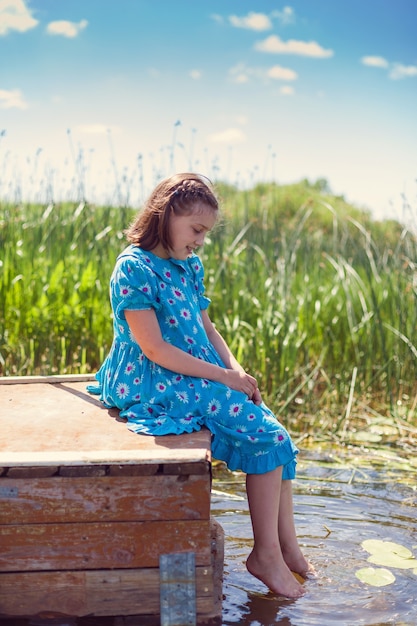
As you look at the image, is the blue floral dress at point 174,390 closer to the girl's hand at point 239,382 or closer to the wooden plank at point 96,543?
the girl's hand at point 239,382

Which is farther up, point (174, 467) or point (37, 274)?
point (37, 274)

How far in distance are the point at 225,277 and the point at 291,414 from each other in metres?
0.81

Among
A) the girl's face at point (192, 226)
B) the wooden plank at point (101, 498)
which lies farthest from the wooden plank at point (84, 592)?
the girl's face at point (192, 226)

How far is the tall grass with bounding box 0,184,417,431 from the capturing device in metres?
3.98

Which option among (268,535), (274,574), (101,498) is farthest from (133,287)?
(274,574)

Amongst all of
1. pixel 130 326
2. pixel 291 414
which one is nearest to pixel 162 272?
pixel 130 326

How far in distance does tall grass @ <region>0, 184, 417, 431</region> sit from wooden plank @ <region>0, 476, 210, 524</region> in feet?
5.91

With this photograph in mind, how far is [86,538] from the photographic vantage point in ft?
6.38

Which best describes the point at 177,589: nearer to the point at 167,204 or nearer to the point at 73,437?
the point at 73,437

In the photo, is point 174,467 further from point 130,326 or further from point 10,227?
point 10,227

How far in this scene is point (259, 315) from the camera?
421cm

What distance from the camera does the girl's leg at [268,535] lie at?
2.22 m

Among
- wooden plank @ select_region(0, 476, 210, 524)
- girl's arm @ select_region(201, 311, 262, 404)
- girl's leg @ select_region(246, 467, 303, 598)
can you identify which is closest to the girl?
girl's leg @ select_region(246, 467, 303, 598)

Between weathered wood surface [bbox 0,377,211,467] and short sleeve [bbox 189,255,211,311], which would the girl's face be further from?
weathered wood surface [bbox 0,377,211,467]
